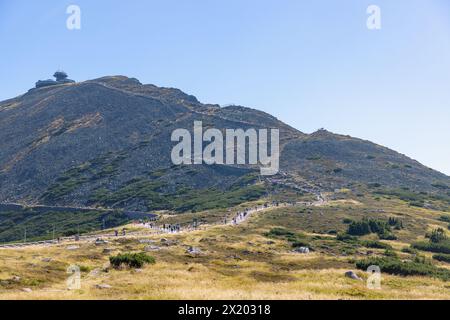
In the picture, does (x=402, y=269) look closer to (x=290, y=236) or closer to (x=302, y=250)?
(x=302, y=250)

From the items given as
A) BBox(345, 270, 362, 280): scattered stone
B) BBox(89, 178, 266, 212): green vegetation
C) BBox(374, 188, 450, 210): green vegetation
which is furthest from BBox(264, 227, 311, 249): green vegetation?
BBox(374, 188, 450, 210): green vegetation

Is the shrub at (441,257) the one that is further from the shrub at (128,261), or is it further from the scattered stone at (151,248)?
the shrub at (128,261)

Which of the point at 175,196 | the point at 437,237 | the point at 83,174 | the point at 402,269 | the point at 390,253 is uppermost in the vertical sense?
the point at 83,174

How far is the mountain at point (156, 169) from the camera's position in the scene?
120 m

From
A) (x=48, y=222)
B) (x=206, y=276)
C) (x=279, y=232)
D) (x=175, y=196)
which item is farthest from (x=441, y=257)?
(x=48, y=222)

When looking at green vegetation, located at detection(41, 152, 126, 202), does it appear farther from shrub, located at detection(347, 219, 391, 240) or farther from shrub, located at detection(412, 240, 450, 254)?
shrub, located at detection(412, 240, 450, 254)

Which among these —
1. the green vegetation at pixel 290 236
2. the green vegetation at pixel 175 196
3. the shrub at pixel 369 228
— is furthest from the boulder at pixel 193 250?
the green vegetation at pixel 175 196

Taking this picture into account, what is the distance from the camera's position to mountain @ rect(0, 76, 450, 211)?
119938mm

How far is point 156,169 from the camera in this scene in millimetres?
151125

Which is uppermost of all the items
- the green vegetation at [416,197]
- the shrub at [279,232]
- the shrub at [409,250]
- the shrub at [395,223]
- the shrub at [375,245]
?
the green vegetation at [416,197]
